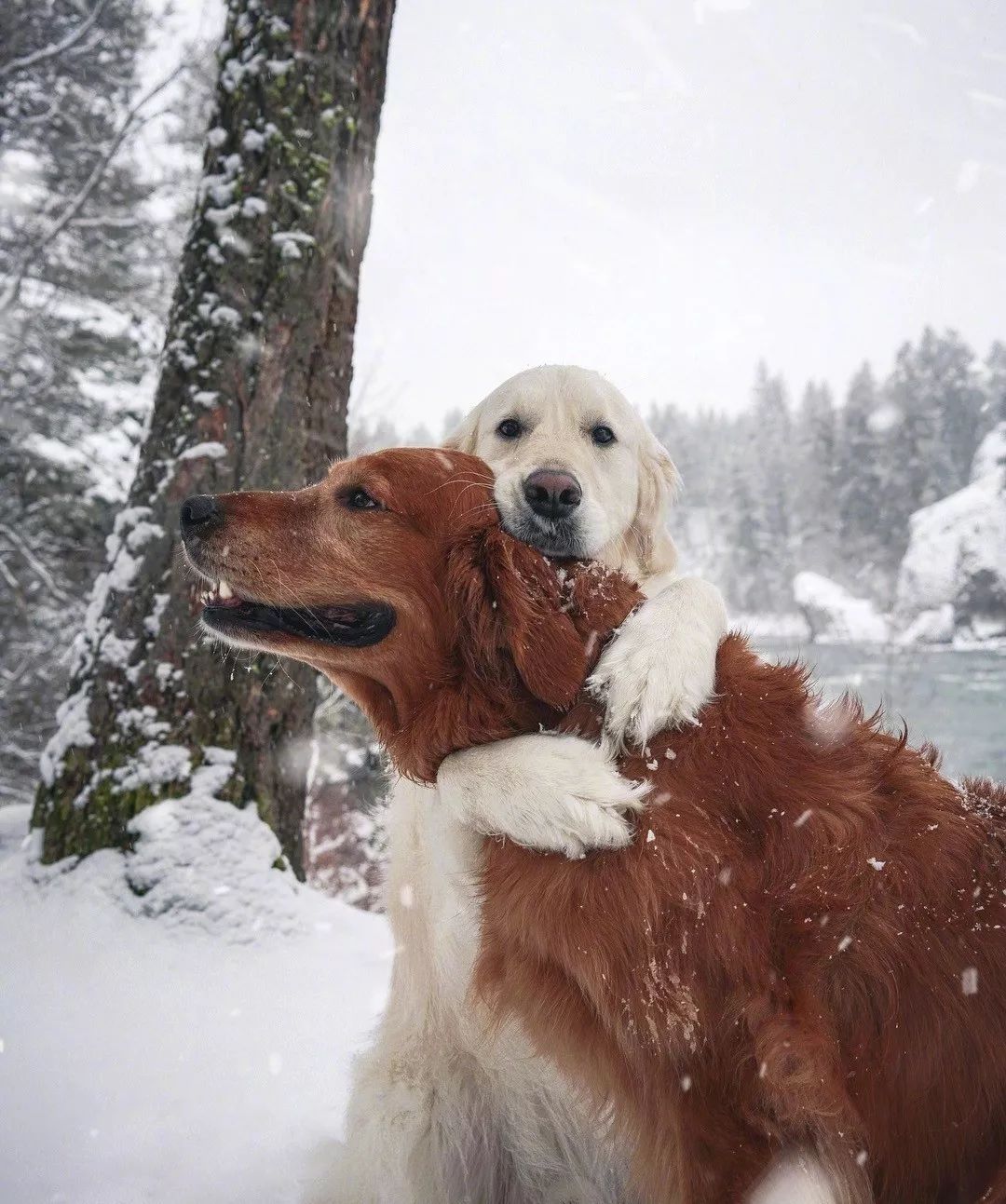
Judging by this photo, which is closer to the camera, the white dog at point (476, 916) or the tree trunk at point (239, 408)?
the white dog at point (476, 916)

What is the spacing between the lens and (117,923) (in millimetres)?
3205

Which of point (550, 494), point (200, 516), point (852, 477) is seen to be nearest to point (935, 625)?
point (852, 477)

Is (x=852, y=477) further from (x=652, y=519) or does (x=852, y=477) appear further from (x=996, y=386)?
(x=652, y=519)

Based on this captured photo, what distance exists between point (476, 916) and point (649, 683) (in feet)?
Result: 2.17

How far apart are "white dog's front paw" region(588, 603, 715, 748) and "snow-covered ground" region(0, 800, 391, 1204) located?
1515mm

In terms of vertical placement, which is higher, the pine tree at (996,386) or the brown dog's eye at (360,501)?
Result: the pine tree at (996,386)

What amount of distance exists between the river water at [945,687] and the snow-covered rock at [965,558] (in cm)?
144

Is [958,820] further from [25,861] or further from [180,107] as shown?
[180,107]

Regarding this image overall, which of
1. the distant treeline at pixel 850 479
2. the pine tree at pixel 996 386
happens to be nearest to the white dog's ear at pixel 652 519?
the distant treeline at pixel 850 479

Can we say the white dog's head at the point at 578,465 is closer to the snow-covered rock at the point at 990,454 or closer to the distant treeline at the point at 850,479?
the distant treeline at the point at 850,479

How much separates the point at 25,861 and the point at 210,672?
1146 millimetres

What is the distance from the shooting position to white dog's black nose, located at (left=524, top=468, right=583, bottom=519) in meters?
2.45

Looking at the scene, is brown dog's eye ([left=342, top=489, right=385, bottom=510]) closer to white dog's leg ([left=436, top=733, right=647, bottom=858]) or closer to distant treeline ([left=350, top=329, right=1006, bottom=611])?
white dog's leg ([left=436, top=733, right=647, bottom=858])

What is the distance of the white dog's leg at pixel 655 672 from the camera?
163cm
